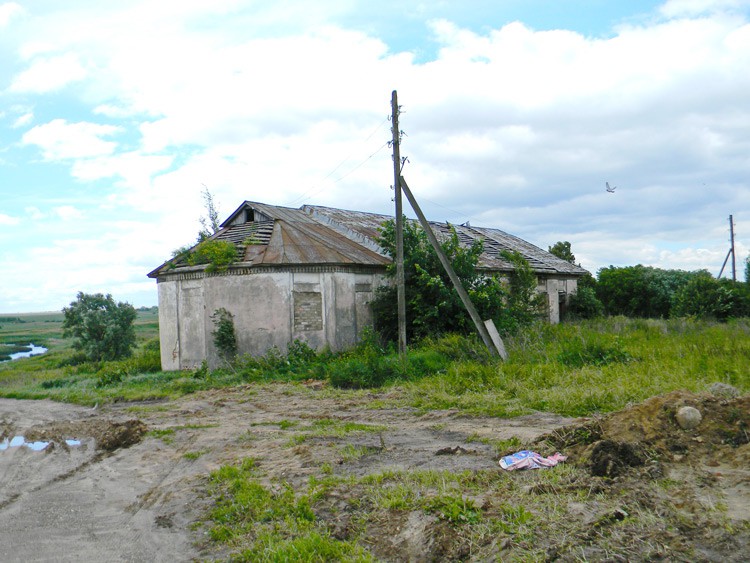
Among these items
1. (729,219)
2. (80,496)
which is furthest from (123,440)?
(729,219)

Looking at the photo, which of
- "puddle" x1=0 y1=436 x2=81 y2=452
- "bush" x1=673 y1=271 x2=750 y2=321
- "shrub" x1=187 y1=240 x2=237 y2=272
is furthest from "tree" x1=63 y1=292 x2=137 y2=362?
"bush" x1=673 y1=271 x2=750 y2=321

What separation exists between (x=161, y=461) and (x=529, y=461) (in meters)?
4.96

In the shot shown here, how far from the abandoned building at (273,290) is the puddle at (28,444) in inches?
313

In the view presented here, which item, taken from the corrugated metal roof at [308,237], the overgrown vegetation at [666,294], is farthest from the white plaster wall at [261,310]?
the overgrown vegetation at [666,294]

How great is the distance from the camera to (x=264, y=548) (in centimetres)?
488

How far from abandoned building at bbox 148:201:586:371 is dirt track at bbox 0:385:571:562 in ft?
18.2

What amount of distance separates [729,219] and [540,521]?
138 ft

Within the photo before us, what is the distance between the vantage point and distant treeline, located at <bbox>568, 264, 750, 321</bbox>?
27578mm

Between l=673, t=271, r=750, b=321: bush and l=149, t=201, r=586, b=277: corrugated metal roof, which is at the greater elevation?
l=149, t=201, r=586, b=277: corrugated metal roof

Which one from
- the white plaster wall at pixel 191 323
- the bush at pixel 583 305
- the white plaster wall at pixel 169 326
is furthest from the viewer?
the bush at pixel 583 305

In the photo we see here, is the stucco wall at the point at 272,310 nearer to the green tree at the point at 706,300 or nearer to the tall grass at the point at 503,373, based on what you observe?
the tall grass at the point at 503,373

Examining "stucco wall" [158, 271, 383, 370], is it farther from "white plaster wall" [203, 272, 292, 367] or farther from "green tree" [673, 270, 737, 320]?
"green tree" [673, 270, 737, 320]

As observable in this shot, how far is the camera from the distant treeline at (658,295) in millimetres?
27578

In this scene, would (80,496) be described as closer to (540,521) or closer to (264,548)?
(264,548)
